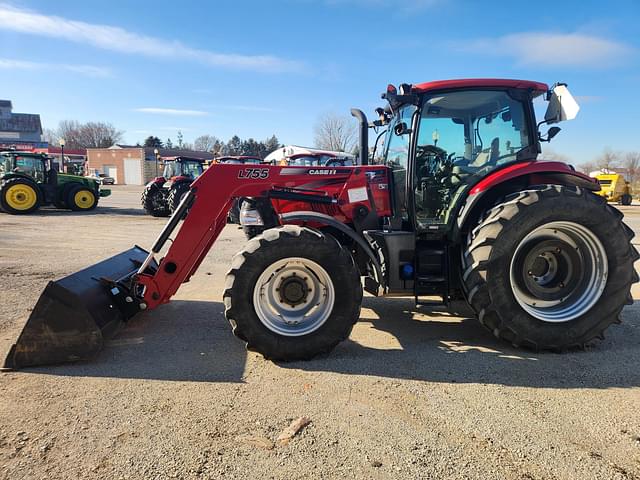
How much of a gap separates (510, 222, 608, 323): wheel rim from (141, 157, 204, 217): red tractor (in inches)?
509

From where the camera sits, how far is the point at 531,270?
424 centimetres

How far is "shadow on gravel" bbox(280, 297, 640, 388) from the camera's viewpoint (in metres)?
3.54

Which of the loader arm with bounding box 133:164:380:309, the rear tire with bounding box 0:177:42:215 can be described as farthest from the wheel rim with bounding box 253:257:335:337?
the rear tire with bounding box 0:177:42:215

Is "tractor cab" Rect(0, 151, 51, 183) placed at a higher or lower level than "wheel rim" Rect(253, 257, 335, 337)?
higher

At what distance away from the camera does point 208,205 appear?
4.09 metres

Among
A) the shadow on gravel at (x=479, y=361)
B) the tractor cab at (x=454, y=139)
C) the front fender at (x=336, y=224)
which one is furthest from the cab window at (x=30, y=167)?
the shadow on gravel at (x=479, y=361)

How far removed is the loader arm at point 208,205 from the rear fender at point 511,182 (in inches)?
48.9

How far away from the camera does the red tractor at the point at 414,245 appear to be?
147 inches

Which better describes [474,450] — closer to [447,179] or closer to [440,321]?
[440,321]

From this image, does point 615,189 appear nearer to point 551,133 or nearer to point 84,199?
point 551,133

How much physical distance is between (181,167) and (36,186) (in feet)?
17.1

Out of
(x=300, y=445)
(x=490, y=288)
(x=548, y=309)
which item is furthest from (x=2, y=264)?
Result: (x=548, y=309)

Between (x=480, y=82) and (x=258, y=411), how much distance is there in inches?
142

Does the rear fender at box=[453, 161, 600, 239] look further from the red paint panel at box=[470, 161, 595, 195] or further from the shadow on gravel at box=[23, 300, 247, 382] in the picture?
the shadow on gravel at box=[23, 300, 247, 382]
